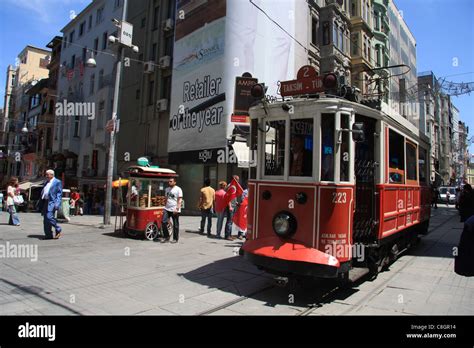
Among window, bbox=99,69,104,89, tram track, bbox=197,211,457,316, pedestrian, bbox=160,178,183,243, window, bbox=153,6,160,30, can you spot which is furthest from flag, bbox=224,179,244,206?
window, bbox=99,69,104,89

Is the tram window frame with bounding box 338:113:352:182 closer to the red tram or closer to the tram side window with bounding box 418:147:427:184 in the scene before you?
the red tram

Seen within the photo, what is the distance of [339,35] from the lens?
89.4ft

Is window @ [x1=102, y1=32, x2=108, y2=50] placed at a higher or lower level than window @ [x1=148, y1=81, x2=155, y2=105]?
higher

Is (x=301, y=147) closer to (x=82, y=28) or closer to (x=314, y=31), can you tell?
(x=314, y=31)

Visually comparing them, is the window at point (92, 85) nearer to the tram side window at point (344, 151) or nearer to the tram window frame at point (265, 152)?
the tram window frame at point (265, 152)

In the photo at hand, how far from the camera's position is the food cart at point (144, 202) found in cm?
1062

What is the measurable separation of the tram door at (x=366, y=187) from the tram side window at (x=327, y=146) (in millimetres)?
1030

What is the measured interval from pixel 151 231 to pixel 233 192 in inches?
112

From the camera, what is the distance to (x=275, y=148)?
6.16 m

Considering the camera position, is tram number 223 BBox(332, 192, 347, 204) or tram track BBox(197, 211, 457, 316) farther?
tram number 223 BBox(332, 192, 347, 204)

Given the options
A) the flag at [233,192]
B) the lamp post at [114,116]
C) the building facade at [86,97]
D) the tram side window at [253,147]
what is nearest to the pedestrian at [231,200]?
the flag at [233,192]

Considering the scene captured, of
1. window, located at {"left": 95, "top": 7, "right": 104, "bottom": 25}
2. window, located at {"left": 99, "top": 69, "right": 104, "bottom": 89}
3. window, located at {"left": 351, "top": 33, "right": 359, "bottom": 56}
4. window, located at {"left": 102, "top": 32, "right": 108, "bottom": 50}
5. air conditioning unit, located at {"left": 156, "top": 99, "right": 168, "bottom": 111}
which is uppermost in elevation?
window, located at {"left": 95, "top": 7, "right": 104, "bottom": 25}

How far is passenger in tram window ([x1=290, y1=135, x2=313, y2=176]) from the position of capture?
5633 millimetres
